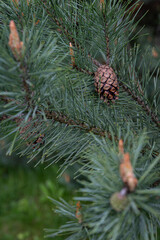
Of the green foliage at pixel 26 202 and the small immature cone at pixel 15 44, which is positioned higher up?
the small immature cone at pixel 15 44

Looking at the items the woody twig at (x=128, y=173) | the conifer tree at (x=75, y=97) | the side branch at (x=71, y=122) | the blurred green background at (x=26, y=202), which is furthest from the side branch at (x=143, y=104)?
the blurred green background at (x=26, y=202)

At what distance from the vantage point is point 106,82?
0.58 meters

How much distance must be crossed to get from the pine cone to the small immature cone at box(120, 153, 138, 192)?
0.91ft

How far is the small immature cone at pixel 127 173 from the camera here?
1.07 ft

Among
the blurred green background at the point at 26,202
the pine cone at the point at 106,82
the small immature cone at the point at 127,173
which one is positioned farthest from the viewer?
the blurred green background at the point at 26,202

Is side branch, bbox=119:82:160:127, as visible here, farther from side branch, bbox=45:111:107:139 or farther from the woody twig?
the woody twig

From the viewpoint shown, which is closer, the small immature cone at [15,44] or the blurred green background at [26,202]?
the small immature cone at [15,44]

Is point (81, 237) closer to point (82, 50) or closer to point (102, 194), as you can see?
point (102, 194)

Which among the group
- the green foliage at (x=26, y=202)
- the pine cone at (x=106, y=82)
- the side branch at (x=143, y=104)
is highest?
the pine cone at (x=106, y=82)

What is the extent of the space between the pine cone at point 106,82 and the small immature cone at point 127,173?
0.28m

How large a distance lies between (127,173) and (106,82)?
29 centimetres

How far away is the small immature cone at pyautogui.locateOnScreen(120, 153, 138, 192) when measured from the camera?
0.33m

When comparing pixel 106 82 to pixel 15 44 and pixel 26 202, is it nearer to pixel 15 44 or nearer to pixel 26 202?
pixel 15 44

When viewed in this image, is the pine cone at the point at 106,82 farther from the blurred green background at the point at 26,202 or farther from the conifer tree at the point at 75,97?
the blurred green background at the point at 26,202
